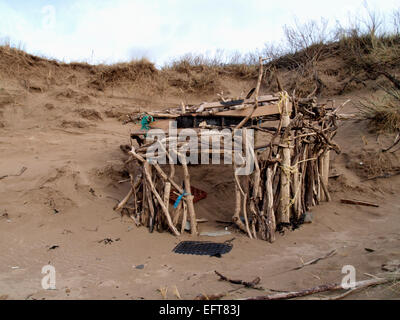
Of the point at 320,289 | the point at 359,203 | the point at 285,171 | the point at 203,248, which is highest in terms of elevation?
the point at 285,171

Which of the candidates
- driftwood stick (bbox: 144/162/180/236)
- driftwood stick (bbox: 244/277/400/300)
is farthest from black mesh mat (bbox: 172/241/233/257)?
driftwood stick (bbox: 244/277/400/300)

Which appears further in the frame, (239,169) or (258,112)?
(258,112)

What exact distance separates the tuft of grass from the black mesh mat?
5.30m

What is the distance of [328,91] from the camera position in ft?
33.8

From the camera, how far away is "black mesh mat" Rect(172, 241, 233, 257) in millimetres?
4164

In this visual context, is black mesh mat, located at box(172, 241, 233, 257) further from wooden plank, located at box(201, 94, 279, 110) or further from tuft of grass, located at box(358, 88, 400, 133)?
tuft of grass, located at box(358, 88, 400, 133)

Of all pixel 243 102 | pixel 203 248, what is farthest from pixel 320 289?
pixel 243 102

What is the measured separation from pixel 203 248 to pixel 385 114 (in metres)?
5.80

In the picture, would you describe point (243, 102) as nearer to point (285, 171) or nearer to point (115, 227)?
point (285, 171)

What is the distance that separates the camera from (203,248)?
4.32 metres

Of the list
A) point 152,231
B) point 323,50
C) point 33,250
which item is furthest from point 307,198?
point 323,50

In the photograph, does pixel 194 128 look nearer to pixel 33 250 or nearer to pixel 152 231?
pixel 152 231

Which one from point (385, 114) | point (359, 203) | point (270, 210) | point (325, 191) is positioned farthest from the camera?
point (385, 114)
